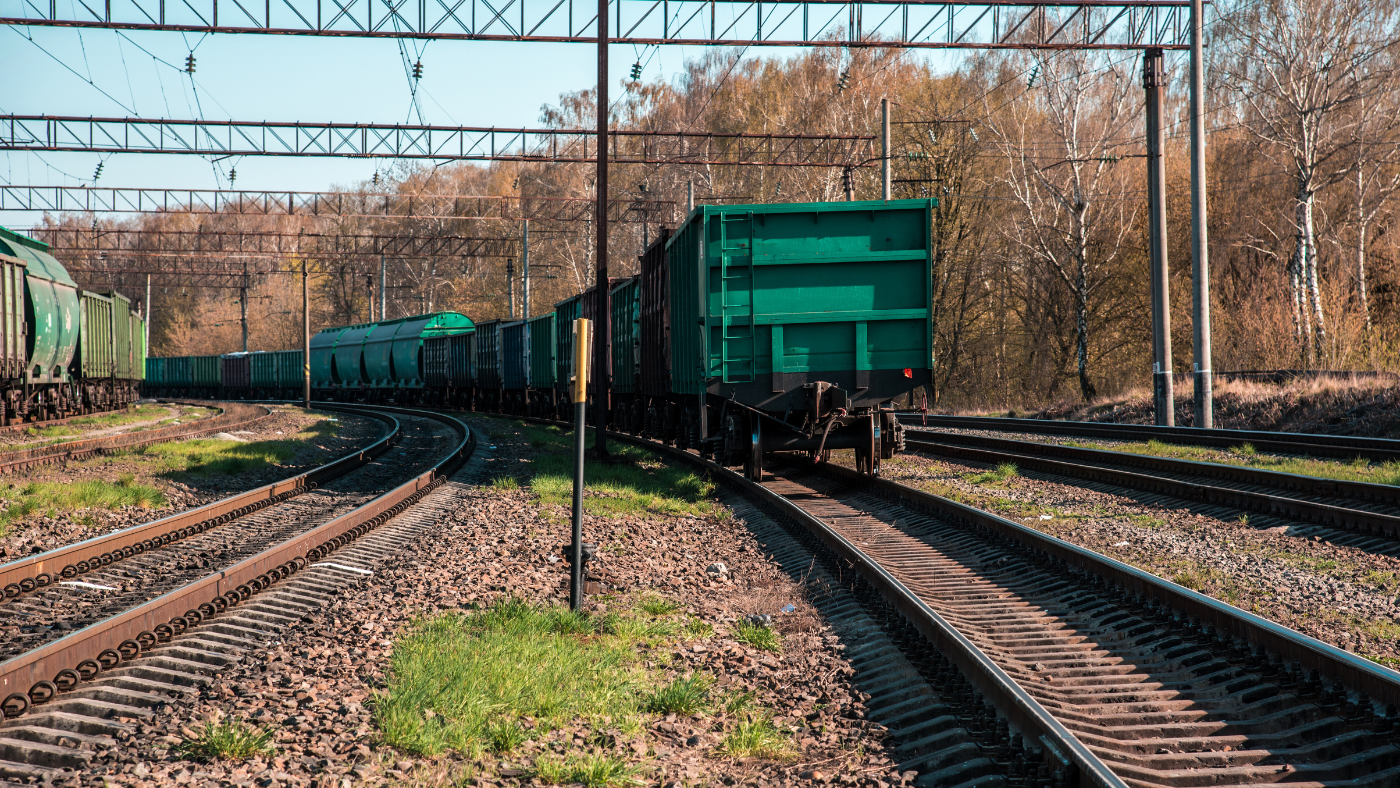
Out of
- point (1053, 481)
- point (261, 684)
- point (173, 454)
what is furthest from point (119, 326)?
point (261, 684)

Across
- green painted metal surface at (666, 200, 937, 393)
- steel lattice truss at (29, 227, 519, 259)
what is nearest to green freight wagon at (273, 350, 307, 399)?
steel lattice truss at (29, 227, 519, 259)

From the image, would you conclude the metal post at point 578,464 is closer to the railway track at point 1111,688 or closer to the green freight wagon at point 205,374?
the railway track at point 1111,688

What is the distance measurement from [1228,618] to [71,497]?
1049 cm

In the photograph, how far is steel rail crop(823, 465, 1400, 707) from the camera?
3.94m

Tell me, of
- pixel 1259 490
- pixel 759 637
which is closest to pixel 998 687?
pixel 759 637

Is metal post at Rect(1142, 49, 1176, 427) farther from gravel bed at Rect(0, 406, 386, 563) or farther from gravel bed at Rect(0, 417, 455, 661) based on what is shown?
gravel bed at Rect(0, 406, 386, 563)

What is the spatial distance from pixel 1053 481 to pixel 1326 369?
1168 cm

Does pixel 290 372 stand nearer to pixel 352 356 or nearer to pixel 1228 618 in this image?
pixel 352 356

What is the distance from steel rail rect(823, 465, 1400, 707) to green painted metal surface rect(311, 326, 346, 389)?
4489 centimetres

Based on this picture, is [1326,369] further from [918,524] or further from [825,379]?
[918,524]

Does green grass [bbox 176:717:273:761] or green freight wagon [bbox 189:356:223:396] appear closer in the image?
green grass [bbox 176:717:273:761]

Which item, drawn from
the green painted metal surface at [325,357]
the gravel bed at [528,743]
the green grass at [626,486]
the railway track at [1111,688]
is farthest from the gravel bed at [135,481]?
the green painted metal surface at [325,357]

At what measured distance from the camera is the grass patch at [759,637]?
5.68m

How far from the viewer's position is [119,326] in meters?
33.3
